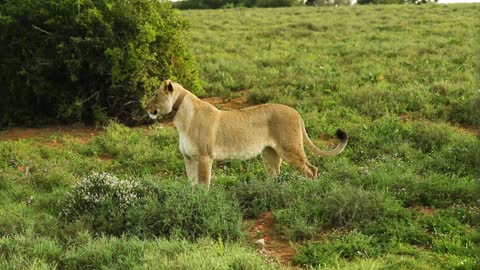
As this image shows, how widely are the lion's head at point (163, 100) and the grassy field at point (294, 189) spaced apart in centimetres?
84

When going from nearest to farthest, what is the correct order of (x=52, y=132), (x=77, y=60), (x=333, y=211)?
(x=333, y=211) < (x=77, y=60) < (x=52, y=132)

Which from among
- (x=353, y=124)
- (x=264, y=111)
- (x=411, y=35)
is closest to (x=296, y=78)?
(x=353, y=124)

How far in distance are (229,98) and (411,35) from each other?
9037 millimetres

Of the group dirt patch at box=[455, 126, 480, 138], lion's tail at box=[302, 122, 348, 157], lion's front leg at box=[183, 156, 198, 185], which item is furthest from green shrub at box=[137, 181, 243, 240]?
dirt patch at box=[455, 126, 480, 138]

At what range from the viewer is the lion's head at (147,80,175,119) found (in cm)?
667

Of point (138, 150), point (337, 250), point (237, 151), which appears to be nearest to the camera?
point (337, 250)

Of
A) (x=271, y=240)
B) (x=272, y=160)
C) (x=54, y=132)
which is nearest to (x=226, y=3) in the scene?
(x=54, y=132)

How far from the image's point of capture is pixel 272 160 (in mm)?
7434

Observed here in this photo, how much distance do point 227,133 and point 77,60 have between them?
500 cm

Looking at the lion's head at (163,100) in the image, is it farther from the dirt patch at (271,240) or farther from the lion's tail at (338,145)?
the lion's tail at (338,145)

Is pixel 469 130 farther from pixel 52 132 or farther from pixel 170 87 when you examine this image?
pixel 52 132

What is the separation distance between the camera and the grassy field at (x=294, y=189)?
5117 mm

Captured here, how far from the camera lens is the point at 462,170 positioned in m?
7.35

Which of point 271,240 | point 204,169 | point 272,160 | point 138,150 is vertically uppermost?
point 204,169
